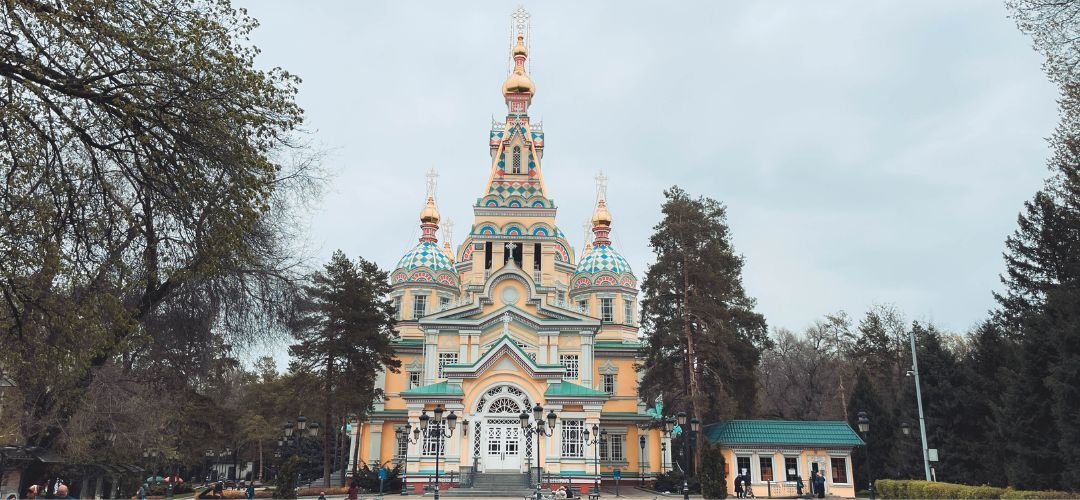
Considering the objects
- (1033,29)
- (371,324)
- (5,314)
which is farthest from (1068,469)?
(371,324)

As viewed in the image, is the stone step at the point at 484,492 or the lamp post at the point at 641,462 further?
the lamp post at the point at 641,462

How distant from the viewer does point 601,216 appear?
168 feet

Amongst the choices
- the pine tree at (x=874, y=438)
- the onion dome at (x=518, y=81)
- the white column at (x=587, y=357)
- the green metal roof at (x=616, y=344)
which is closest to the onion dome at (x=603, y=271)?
the green metal roof at (x=616, y=344)

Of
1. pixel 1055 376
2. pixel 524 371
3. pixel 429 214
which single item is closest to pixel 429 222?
pixel 429 214

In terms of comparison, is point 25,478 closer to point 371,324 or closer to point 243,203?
point 243,203

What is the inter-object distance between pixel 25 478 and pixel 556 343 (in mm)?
26960

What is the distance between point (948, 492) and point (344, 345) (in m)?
24.0

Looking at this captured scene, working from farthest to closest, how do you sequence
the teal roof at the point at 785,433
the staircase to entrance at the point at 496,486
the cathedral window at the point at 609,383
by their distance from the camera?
the cathedral window at the point at 609,383 → the teal roof at the point at 785,433 → the staircase to entrance at the point at 496,486

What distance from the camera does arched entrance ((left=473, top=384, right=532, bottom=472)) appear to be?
113ft

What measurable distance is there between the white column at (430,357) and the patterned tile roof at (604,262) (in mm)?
11982

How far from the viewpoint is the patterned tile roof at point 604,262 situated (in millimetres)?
47531

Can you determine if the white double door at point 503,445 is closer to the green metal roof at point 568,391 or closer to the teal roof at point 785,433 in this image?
the green metal roof at point 568,391

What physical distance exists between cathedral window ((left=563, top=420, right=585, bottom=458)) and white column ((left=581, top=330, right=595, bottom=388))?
4.71m

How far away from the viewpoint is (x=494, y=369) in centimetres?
3506
